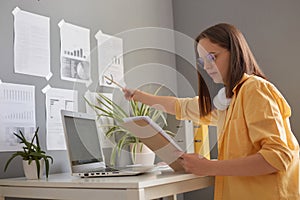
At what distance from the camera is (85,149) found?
5.37 ft

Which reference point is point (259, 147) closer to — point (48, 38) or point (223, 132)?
point (223, 132)

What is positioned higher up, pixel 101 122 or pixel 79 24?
pixel 79 24

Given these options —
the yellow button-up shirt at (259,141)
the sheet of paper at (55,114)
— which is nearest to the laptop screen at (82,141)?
the sheet of paper at (55,114)

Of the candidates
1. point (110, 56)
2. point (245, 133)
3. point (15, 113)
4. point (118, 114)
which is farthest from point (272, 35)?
point (15, 113)

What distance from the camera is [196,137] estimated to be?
1.95 m

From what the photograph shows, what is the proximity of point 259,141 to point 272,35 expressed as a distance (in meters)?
1.14

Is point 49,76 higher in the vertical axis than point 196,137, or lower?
higher

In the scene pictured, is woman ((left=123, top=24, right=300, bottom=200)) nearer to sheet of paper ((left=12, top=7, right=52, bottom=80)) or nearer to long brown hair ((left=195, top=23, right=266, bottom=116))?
long brown hair ((left=195, top=23, right=266, bottom=116))

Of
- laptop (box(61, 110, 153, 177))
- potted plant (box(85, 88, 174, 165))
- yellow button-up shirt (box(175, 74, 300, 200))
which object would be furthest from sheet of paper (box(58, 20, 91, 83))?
yellow button-up shirt (box(175, 74, 300, 200))

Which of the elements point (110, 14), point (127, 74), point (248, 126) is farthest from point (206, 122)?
point (110, 14)

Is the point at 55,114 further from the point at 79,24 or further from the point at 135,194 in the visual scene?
the point at 135,194

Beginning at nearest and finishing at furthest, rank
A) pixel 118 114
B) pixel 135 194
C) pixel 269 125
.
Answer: pixel 135 194 < pixel 269 125 < pixel 118 114

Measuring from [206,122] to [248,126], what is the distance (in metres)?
0.38

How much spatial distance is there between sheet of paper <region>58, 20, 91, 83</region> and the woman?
656 mm
